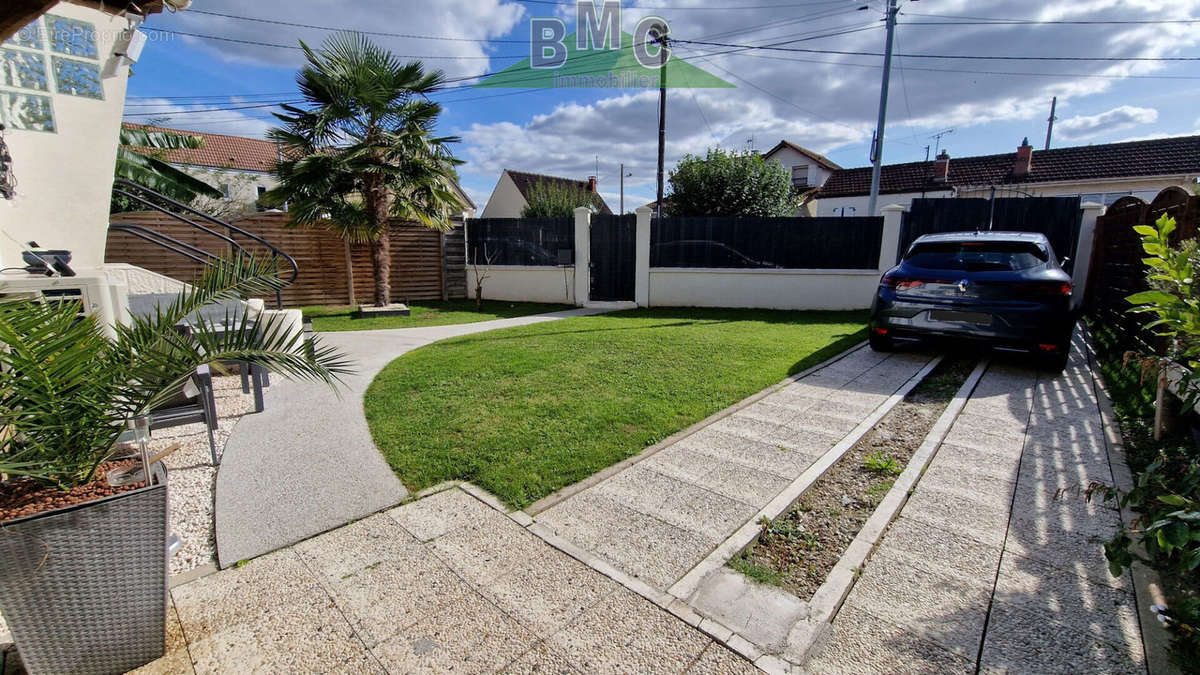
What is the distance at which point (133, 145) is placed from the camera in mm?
13109

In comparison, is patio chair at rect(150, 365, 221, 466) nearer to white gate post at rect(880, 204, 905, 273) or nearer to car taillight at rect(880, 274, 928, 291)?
car taillight at rect(880, 274, 928, 291)

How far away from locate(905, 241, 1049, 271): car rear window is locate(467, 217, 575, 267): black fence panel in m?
8.26

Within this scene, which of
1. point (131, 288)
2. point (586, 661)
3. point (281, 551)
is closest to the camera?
point (586, 661)

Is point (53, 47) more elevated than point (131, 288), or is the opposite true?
point (53, 47)

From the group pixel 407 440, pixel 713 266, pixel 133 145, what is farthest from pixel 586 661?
pixel 133 145

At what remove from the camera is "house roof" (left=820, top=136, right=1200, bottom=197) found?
20234 millimetres

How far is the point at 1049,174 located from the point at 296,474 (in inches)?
1180

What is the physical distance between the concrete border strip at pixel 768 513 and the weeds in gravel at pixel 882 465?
0.58ft

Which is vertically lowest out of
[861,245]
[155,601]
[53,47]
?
[155,601]

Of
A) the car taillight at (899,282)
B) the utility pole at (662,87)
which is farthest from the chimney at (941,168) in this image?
the car taillight at (899,282)

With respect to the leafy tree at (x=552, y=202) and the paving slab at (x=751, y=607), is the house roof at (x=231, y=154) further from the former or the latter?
the paving slab at (x=751, y=607)

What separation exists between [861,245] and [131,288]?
12191 mm

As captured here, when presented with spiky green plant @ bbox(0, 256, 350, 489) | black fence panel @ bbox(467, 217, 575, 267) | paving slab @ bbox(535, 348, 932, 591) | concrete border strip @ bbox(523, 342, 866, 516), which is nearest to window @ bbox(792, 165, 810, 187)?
black fence panel @ bbox(467, 217, 575, 267)

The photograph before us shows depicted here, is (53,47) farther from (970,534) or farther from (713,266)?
(713,266)
